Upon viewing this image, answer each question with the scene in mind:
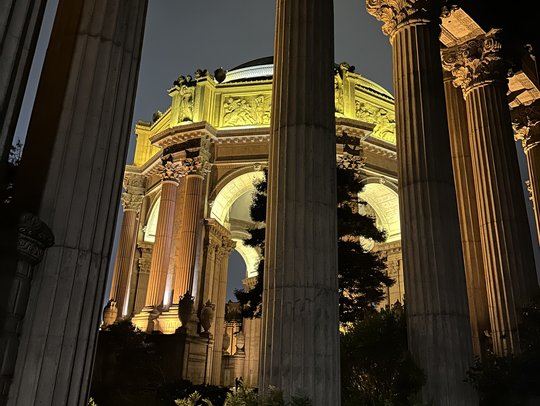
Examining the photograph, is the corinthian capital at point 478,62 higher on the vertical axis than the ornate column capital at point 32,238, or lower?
higher

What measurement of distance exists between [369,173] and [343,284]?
16.8m

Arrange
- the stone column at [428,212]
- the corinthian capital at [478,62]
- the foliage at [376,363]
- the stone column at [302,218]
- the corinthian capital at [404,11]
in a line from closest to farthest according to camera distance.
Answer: the stone column at [302,218]
the foliage at [376,363]
the stone column at [428,212]
the corinthian capital at [404,11]
the corinthian capital at [478,62]

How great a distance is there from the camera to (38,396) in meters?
5.26

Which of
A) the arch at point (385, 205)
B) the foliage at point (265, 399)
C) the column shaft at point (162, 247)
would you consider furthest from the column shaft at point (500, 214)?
the column shaft at point (162, 247)

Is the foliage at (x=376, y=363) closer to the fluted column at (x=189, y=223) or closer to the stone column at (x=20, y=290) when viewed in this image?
the stone column at (x=20, y=290)

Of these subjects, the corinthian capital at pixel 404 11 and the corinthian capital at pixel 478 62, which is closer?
the corinthian capital at pixel 404 11

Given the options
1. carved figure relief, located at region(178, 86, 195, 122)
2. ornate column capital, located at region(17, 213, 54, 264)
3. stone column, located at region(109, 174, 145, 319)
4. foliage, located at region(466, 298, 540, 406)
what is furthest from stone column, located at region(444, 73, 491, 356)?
stone column, located at region(109, 174, 145, 319)

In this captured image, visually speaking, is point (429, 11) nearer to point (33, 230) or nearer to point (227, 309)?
point (33, 230)

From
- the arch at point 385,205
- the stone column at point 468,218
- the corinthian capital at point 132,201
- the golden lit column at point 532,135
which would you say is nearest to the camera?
the stone column at point 468,218

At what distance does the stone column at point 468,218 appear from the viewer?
50.6 feet

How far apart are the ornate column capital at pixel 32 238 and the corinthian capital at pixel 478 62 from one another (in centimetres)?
1550

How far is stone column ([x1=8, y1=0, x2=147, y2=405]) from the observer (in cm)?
550

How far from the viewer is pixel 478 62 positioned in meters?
17.0

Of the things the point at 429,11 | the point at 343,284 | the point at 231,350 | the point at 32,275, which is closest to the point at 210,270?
the point at 231,350
